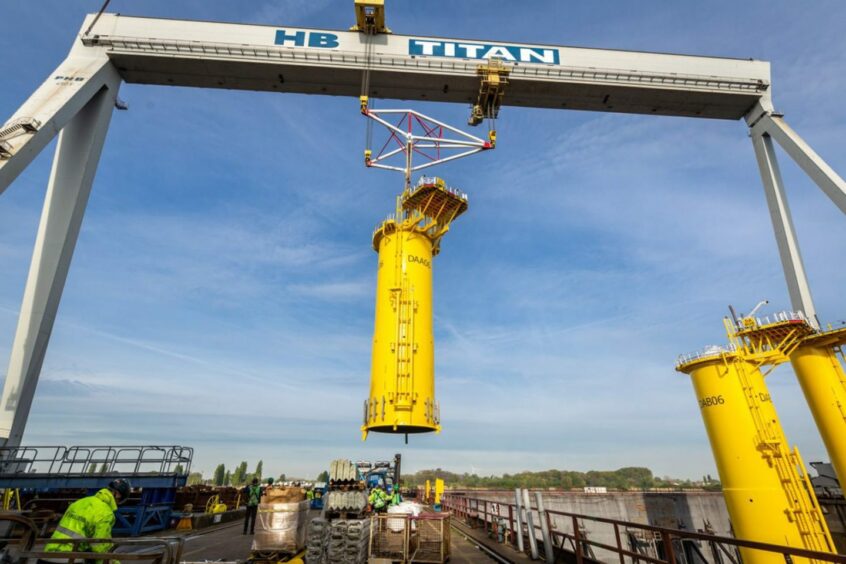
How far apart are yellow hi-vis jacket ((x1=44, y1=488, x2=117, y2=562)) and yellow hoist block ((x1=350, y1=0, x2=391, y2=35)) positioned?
17.0 metres

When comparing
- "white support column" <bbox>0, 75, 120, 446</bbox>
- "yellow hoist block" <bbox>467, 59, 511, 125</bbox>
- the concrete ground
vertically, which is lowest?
the concrete ground

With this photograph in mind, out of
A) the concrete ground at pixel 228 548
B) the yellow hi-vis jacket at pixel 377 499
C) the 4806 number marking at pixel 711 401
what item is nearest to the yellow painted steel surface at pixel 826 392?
the 4806 number marking at pixel 711 401

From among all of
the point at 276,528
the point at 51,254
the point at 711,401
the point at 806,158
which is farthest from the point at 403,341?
the point at 806,158

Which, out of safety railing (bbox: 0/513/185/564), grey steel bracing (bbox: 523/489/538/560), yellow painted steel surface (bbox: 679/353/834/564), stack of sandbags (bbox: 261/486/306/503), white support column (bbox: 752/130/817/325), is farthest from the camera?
yellow painted steel surface (bbox: 679/353/834/564)

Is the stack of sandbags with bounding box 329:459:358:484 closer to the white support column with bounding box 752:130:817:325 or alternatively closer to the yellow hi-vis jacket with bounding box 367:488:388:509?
the yellow hi-vis jacket with bounding box 367:488:388:509

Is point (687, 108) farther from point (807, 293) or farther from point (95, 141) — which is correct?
point (95, 141)

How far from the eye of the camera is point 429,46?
16656 mm

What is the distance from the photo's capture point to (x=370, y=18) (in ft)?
51.9

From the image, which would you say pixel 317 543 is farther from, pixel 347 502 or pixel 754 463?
pixel 754 463

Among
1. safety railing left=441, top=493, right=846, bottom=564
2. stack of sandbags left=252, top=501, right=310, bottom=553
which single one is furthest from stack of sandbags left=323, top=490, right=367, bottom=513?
safety railing left=441, top=493, right=846, bottom=564

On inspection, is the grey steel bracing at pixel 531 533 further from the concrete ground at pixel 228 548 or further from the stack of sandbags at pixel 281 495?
the stack of sandbags at pixel 281 495

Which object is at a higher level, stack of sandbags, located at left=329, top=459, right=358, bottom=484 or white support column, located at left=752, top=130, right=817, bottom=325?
white support column, located at left=752, top=130, right=817, bottom=325

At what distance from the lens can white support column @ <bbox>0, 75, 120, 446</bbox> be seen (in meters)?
11.5

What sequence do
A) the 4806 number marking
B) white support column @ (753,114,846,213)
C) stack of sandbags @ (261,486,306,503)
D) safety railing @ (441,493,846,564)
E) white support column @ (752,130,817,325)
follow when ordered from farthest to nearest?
the 4806 number marking < white support column @ (752,130,817,325) < white support column @ (753,114,846,213) < stack of sandbags @ (261,486,306,503) < safety railing @ (441,493,846,564)
